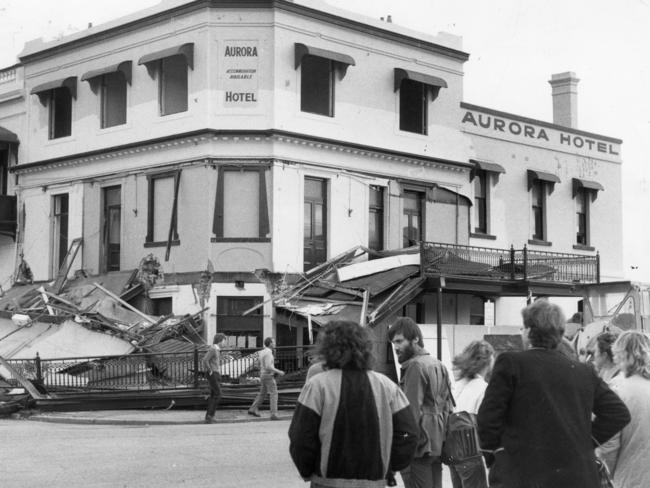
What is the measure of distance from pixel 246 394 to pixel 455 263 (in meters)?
8.26

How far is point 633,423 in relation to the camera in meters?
6.86

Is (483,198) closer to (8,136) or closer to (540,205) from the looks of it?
(540,205)

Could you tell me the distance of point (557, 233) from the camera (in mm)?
35719

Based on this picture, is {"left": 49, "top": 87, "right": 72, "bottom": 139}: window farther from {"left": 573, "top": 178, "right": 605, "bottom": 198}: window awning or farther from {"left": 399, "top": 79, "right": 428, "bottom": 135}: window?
{"left": 573, "top": 178, "right": 605, "bottom": 198}: window awning

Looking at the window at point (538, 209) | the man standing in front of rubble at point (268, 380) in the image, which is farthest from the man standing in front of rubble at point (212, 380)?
the window at point (538, 209)

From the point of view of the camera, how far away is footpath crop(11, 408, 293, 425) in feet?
65.9

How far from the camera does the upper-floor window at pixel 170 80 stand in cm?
2777

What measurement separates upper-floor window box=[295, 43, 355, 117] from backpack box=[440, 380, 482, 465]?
20.2 metres

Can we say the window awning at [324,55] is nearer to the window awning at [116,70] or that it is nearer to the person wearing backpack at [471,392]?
the window awning at [116,70]

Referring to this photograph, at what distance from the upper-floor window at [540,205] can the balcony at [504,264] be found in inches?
102

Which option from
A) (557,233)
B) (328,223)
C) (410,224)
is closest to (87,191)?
(328,223)

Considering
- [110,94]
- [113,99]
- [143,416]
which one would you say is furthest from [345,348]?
[110,94]

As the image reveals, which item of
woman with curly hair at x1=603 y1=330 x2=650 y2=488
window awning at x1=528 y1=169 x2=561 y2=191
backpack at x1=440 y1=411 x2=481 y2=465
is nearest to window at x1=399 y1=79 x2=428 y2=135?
window awning at x1=528 y1=169 x2=561 y2=191

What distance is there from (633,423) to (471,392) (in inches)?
64.7
